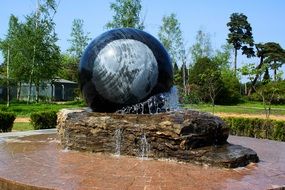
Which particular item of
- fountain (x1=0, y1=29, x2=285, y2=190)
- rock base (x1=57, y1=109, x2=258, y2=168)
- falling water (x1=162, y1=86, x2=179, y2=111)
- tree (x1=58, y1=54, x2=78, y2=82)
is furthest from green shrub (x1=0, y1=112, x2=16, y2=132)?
tree (x1=58, y1=54, x2=78, y2=82)

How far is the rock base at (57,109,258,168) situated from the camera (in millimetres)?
7402

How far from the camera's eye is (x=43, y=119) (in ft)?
52.4

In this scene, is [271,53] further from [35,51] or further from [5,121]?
[5,121]

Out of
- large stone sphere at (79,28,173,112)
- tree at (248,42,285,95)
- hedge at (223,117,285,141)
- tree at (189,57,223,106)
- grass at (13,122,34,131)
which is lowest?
grass at (13,122,34,131)

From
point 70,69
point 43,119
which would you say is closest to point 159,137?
point 43,119

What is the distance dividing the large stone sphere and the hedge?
246 inches

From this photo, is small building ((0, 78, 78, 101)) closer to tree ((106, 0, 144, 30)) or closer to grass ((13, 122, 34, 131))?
tree ((106, 0, 144, 30))

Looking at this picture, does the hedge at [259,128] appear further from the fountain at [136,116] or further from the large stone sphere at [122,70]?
the large stone sphere at [122,70]

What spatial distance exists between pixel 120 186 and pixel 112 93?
3.38 metres

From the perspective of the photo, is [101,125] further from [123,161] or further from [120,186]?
[120,186]

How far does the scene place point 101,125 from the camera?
8.23 metres

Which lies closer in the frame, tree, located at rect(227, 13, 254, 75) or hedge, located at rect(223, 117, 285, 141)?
hedge, located at rect(223, 117, 285, 141)

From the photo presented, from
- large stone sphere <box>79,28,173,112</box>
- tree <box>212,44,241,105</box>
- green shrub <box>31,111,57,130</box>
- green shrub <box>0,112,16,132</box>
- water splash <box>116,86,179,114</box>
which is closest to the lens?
large stone sphere <box>79,28,173,112</box>

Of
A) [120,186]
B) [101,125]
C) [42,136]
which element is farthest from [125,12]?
[120,186]
